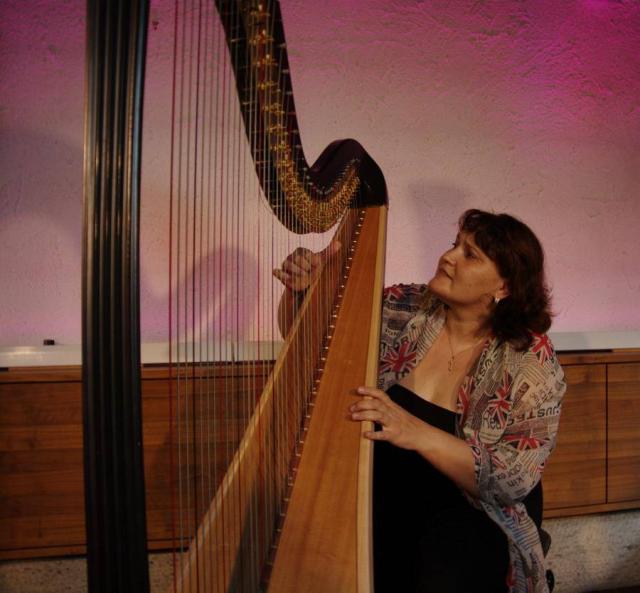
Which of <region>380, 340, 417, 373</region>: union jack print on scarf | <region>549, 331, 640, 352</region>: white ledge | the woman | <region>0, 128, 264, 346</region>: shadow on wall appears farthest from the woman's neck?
<region>549, 331, 640, 352</region>: white ledge

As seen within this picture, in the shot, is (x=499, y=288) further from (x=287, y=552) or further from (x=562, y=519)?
(x=562, y=519)

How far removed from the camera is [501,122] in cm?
247

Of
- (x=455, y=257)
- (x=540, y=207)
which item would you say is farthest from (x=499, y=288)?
(x=540, y=207)

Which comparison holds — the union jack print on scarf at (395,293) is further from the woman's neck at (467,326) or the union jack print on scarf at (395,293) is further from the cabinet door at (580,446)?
the cabinet door at (580,446)

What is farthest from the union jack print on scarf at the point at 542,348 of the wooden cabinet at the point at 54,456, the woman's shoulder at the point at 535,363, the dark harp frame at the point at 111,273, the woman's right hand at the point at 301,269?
the dark harp frame at the point at 111,273

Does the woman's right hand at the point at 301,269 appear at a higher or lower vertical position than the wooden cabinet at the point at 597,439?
higher

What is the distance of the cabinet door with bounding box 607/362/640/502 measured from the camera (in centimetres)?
220

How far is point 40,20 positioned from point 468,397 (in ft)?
5.77

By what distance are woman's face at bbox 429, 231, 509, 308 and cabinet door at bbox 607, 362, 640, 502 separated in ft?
2.98

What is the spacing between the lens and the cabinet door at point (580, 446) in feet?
7.02

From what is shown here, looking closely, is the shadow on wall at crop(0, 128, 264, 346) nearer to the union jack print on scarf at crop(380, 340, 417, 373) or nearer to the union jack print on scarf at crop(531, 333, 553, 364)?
the union jack print on scarf at crop(380, 340, 417, 373)

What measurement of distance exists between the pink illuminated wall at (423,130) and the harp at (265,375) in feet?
2.03

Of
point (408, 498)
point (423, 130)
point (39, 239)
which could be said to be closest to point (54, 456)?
point (39, 239)

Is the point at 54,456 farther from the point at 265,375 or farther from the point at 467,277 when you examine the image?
the point at 467,277
